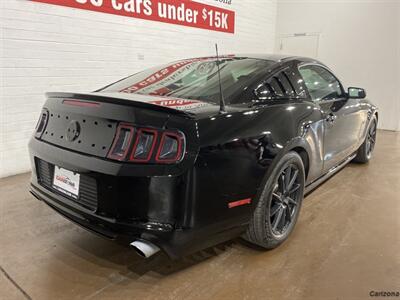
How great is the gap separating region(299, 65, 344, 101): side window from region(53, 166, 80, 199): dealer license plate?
5.90ft

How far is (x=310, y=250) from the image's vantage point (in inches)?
82.8

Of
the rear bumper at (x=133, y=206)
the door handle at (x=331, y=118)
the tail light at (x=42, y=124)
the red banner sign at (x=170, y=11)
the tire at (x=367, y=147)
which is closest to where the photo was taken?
the rear bumper at (x=133, y=206)

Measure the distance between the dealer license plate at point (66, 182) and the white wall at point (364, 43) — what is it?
6710 millimetres

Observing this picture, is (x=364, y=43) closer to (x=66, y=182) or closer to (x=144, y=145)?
(x=144, y=145)

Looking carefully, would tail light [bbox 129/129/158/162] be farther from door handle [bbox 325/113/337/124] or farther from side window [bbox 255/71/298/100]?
door handle [bbox 325/113/337/124]

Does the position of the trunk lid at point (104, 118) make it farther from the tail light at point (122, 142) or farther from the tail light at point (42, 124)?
the tail light at point (42, 124)

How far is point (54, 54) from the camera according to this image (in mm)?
3771

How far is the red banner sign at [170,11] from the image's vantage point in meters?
4.09

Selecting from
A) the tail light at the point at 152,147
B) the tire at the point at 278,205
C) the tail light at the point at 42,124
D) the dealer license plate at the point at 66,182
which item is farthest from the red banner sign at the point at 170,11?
the tire at the point at 278,205

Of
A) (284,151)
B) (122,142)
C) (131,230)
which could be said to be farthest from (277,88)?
(131,230)

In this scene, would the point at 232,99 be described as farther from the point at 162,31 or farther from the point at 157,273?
the point at 162,31

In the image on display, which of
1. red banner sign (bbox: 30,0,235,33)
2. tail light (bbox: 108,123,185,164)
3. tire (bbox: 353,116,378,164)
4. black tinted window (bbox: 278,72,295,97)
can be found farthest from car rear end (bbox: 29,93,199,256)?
tire (bbox: 353,116,378,164)

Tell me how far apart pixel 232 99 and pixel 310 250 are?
1099 millimetres

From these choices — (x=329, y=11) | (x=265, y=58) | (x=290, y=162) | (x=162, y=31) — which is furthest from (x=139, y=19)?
(x=329, y=11)
